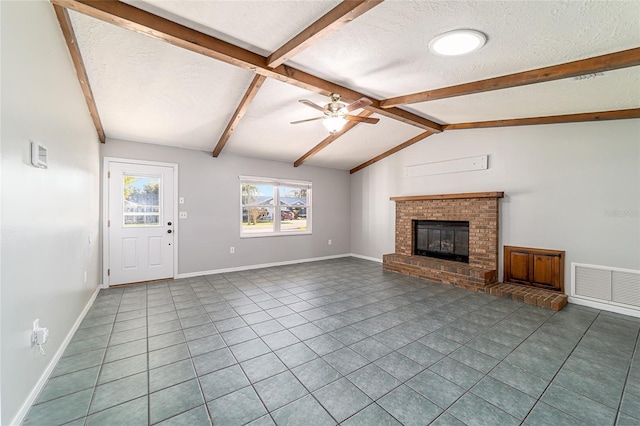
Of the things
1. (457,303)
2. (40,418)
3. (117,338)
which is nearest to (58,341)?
(117,338)

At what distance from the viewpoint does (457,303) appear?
12.3ft

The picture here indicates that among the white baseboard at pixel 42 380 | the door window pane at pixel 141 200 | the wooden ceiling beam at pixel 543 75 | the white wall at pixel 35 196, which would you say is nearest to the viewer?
the white wall at pixel 35 196

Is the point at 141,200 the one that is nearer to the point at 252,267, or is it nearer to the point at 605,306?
the point at 252,267

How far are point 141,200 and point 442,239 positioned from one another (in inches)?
219

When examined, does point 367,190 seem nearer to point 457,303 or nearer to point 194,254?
point 457,303

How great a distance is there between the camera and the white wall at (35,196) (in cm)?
148

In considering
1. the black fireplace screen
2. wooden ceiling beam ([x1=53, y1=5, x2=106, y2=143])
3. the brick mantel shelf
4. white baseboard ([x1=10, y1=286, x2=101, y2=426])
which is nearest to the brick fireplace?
the brick mantel shelf

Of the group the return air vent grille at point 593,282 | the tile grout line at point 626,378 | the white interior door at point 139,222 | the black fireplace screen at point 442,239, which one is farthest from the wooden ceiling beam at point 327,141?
the tile grout line at point 626,378

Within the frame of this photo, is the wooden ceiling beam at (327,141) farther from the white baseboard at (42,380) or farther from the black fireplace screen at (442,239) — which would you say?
the white baseboard at (42,380)

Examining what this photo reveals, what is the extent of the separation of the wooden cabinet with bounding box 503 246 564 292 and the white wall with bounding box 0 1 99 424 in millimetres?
5567

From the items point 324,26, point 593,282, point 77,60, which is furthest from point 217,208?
point 593,282

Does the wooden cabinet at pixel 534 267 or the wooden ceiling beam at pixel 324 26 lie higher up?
the wooden ceiling beam at pixel 324 26

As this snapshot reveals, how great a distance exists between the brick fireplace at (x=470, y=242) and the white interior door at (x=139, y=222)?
4312 millimetres

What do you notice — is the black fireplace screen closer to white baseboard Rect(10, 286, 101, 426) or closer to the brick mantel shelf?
the brick mantel shelf
